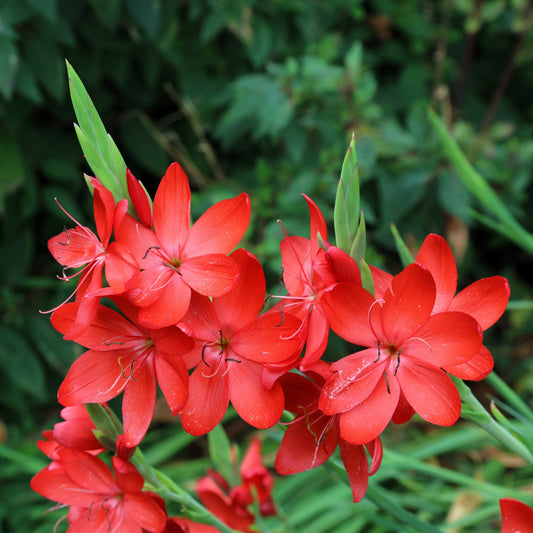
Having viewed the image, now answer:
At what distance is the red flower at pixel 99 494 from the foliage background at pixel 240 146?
569mm

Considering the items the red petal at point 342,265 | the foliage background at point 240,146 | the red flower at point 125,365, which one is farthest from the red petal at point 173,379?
the foliage background at point 240,146

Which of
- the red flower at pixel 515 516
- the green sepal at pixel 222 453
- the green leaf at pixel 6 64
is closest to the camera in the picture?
the red flower at pixel 515 516

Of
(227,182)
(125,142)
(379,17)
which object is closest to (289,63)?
(227,182)

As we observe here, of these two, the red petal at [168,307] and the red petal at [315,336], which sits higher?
the red petal at [168,307]

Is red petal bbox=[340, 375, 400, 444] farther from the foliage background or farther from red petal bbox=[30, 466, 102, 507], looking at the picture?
the foliage background

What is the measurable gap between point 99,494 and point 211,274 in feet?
0.58

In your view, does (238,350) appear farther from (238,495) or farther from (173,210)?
(238,495)

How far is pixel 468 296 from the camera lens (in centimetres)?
35

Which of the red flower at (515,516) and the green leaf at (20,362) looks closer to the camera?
the red flower at (515,516)

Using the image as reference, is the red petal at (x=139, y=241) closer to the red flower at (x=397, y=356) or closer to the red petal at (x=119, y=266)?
the red petal at (x=119, y=266)

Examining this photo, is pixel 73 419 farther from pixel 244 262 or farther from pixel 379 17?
pixel 379 17

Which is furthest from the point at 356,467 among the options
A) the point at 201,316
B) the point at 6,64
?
the point at 6,64

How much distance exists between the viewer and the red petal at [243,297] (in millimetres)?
334

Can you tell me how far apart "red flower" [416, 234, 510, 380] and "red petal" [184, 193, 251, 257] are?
0.12 meters
